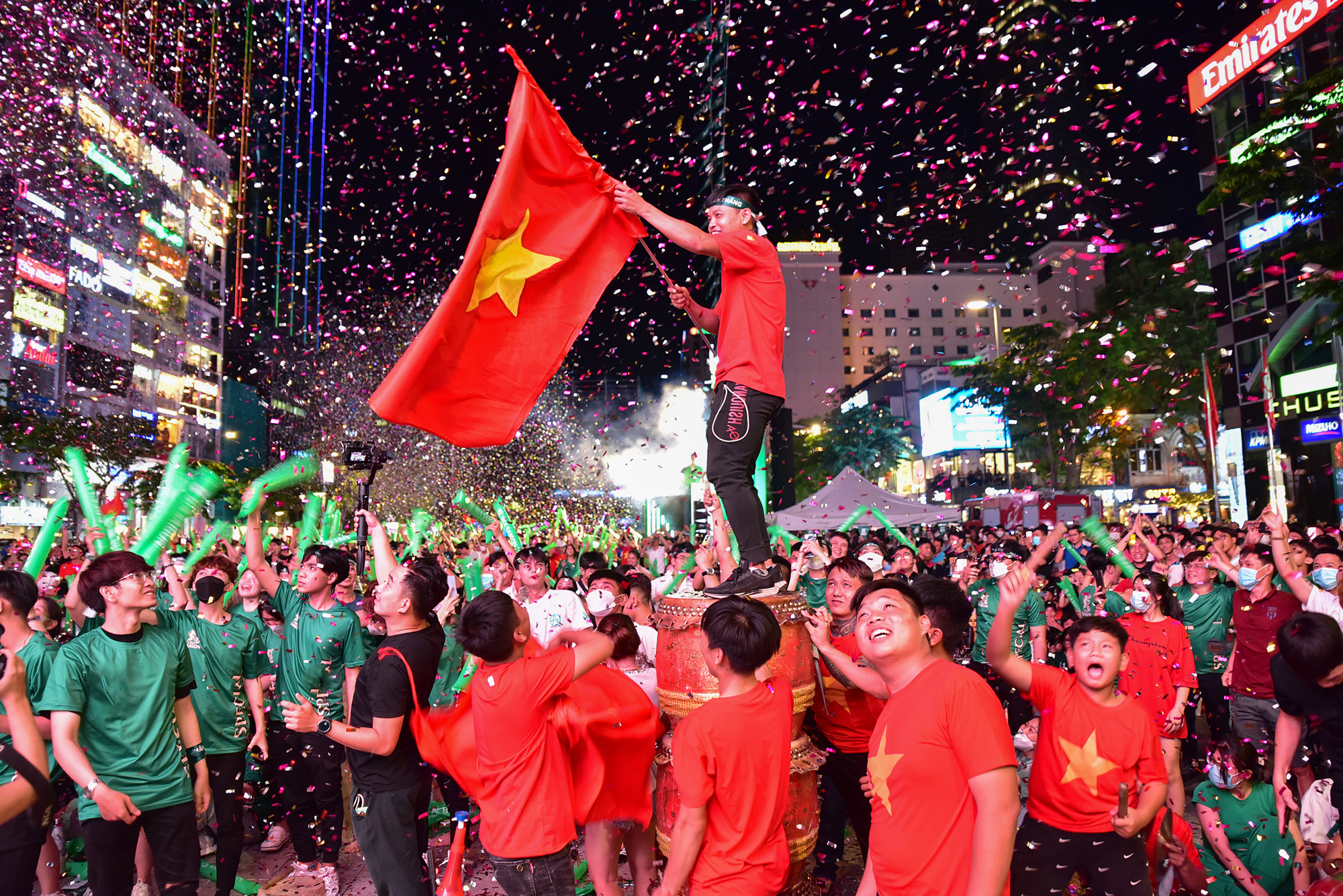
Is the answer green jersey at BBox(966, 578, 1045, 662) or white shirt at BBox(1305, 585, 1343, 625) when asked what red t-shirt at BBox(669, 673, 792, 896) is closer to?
green jersey at BBox(966, 578, 1045, 662)

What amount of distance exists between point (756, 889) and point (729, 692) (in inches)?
26.3

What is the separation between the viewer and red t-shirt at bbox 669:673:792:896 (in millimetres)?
2861

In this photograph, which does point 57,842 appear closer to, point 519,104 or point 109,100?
point 519,104

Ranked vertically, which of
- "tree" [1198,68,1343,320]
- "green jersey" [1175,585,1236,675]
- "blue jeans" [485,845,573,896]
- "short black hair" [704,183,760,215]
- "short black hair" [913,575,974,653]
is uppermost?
"tree" [1198,68,1343,320]

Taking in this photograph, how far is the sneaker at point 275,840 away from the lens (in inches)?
240

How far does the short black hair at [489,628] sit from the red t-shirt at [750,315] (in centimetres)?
152

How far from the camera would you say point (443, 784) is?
6191mm

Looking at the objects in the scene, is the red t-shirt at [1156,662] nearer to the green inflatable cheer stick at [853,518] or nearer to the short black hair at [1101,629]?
the short black hair at [1101,629]

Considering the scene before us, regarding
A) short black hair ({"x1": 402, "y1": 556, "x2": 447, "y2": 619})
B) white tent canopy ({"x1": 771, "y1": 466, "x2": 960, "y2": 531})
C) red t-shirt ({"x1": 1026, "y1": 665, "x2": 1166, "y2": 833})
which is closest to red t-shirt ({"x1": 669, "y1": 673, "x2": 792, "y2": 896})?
red t-shirt ({"x1": 1026, "y1": 665, "x2": 1166, "y2": 833})

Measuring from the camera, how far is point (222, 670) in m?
5.17

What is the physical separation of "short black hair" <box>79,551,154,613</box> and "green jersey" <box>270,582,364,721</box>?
168 cm

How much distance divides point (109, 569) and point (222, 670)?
1.54 meters

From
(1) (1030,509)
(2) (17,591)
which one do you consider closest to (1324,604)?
(2) (17,591)

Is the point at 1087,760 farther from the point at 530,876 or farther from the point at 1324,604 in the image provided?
the point at 1324,604
